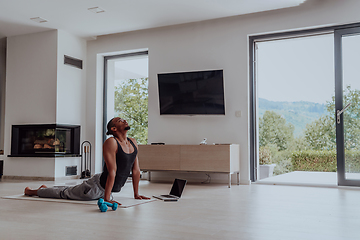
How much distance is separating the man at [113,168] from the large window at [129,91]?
313 cm

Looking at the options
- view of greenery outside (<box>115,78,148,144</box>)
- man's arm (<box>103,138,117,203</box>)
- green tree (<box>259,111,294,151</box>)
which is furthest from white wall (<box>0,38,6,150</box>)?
green tree (<box>259,111,294,151</box>)

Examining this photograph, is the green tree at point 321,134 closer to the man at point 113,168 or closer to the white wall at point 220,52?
the white wall at point 220,52

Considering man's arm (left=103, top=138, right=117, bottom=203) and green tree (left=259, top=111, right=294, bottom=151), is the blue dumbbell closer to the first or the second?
man's arm (left=103, top=138, right=117, bottom=203)

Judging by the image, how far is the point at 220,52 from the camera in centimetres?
603

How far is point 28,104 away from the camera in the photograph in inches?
264

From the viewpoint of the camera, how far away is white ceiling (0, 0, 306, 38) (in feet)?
17.5

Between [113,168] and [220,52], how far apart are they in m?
3.32

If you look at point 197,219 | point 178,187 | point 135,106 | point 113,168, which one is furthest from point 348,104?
point 135,106

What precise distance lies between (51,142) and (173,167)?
7.75ft

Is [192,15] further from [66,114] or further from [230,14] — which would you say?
[66,114]

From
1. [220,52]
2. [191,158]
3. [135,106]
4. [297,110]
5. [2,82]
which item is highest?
[220,52]

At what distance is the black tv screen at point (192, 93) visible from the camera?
5816 millimetres

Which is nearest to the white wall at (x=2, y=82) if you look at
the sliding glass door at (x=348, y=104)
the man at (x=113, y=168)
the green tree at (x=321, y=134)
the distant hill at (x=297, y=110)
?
the man at (x=113, y=168)

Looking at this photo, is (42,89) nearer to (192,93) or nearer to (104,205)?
(192,93)
